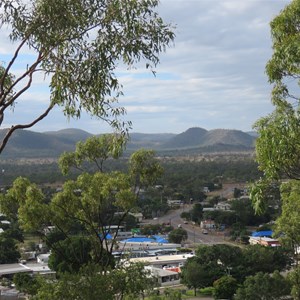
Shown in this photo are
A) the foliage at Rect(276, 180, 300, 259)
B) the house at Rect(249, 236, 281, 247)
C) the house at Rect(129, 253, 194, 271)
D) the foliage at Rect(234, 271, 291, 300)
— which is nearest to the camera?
the foliage at Rect(276, 180, 300, 259)

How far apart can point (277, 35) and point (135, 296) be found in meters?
4.24

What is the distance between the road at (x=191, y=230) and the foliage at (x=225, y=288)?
16.7 metres

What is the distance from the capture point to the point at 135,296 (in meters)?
7.53

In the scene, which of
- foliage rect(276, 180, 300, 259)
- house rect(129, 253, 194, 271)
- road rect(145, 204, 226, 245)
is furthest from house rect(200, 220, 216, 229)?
foliage rect(276, 180, 300, 259)

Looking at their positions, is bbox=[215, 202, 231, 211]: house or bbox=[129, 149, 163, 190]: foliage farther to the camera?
bbox=[215, 202, 231, 211]: house

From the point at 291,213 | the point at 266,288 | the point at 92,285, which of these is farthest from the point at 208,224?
the point at 92,285

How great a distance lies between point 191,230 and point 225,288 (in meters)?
26.0

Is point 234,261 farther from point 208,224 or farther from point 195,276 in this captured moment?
point 208,224

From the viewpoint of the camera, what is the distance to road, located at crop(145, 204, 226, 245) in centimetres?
4175

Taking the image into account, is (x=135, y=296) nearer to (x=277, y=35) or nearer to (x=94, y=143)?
(x=94, y=143)

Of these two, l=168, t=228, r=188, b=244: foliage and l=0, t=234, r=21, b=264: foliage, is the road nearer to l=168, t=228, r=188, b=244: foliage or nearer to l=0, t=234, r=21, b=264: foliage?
l=168, t=228, r=188, b=244: foliage

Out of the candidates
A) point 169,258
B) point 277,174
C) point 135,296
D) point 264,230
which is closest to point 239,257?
point 169,258

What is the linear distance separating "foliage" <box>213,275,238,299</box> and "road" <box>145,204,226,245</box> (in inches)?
656

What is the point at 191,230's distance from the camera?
48.2 meters
